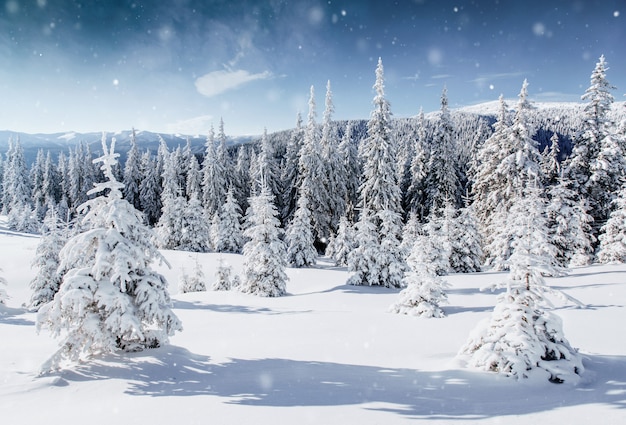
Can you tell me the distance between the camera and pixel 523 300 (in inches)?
302

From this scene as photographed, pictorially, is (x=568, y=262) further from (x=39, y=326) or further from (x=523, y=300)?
(x=39, y=326)

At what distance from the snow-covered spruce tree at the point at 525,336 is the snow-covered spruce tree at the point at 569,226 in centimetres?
2023

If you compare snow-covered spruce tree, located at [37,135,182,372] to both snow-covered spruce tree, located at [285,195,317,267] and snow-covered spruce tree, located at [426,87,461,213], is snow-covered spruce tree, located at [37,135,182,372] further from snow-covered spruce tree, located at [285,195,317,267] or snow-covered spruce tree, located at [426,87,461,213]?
snow-covered spruce tree, located at [426,87,461,213]

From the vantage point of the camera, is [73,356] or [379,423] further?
[73,356]

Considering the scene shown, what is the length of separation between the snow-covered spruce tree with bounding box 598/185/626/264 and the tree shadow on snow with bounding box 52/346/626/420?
17400 millimetres

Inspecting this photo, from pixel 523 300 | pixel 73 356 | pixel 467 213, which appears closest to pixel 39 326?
pixel 73 356

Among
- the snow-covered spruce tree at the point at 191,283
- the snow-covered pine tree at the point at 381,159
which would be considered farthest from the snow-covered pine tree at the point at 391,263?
the snow-covered spruce tree at the point at 191,283

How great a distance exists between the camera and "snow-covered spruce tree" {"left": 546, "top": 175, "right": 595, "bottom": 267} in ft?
79.5

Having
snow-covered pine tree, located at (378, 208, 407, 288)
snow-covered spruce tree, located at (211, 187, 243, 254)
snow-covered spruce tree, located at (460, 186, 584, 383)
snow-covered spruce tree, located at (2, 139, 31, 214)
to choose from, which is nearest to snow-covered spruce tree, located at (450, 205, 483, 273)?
snow-covered pine tree, located at (378, 208, 407, 288)

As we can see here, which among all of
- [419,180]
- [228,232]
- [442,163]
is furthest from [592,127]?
[228,232]

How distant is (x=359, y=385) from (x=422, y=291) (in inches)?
310

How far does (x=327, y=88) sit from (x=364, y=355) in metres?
31.7

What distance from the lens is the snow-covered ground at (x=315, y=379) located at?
5.59 meters

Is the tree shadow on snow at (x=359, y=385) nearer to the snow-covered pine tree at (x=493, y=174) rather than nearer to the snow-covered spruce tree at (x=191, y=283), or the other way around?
the snow-covered spruce tree at (x=191, y=283)
